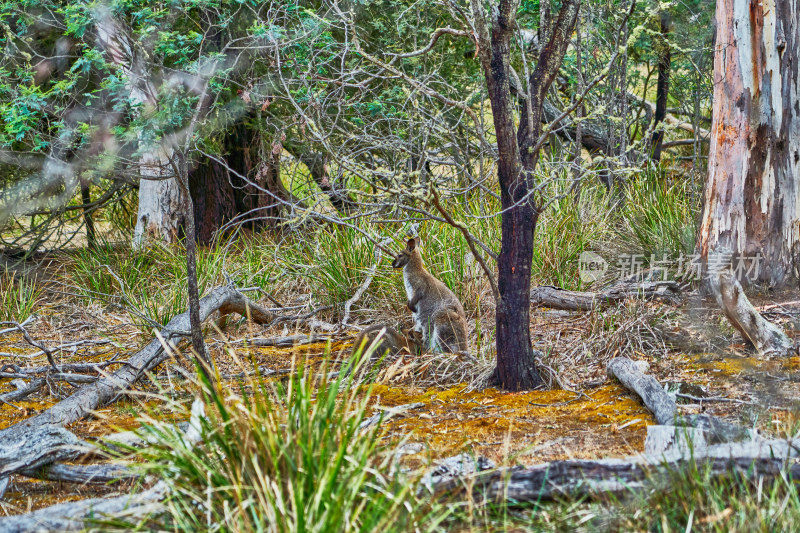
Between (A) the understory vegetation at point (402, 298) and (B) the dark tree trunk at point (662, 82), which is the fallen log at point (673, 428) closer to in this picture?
(A) the understory vegetation at point (402, 298)

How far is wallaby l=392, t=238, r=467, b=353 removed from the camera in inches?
264

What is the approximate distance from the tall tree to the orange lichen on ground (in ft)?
1.02

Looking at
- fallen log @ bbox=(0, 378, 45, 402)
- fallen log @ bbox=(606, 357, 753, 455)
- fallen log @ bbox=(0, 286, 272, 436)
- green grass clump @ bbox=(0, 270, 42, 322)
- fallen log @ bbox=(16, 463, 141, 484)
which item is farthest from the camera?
green grass clump @ bbox=(0, 270, 42, 322)

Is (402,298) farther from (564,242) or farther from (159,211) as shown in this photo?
(159,211)

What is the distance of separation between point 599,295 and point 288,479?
5.31 m

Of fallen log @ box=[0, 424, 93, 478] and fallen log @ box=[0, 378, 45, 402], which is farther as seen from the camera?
fallen log @ box=[0, 378, 45, 402]

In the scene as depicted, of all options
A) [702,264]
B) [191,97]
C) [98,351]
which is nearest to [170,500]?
[98,351]

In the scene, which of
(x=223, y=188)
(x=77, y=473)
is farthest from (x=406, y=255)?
(x=223, y=188)

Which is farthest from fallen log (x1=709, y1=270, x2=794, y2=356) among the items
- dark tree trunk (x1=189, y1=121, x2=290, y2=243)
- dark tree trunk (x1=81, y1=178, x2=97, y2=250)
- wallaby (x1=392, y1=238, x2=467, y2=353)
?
dark tree trunk (x1=81, y1=178, x2=97, y2=250)

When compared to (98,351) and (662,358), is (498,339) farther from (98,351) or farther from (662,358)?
(98,351)

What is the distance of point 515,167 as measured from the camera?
534 cm

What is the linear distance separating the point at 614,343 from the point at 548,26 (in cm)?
259

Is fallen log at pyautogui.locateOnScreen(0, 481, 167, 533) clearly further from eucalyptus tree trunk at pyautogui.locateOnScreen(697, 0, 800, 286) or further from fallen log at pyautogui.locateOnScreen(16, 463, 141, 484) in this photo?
eucalyptus tree trunk at pyautogui.locateOnScreen(697, 0, 800, 286)
